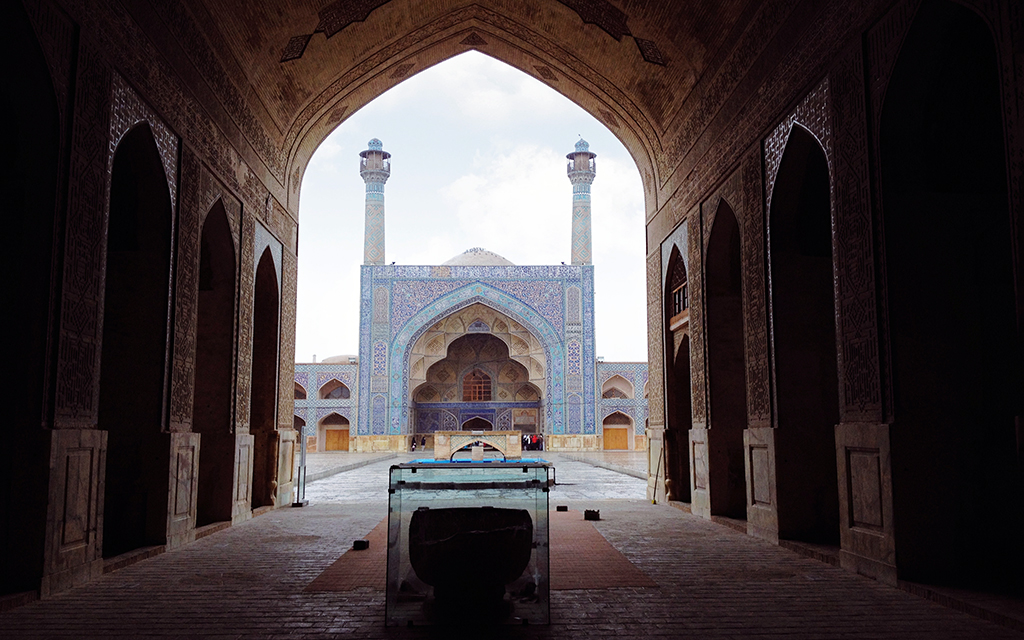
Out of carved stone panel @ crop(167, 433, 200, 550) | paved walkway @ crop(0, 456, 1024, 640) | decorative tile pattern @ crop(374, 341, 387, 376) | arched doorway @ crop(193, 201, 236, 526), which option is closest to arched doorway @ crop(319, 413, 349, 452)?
decorative tile pattern @ crop(374, 341, 387, 376)

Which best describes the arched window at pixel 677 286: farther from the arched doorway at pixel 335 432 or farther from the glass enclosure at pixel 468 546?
the arched doorway at pixel 335 432

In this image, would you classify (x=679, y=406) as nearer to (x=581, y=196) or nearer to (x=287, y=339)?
(x=287, y=339)

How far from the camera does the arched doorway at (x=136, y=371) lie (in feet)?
16.3

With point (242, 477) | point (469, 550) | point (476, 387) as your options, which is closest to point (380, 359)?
point (476, 387)

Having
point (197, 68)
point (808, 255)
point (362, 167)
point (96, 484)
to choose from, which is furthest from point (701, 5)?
point (362, 167)

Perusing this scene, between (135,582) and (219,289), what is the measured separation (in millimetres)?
3097

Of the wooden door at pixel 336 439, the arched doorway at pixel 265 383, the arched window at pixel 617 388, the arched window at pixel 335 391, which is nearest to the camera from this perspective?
the arched doorway at pixel 265 383

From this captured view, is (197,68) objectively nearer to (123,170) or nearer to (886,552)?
(123,170)

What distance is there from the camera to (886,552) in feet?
12.1

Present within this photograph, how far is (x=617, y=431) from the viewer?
91.0 feet

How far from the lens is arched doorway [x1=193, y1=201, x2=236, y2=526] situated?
249 inches

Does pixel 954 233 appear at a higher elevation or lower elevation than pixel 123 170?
lower

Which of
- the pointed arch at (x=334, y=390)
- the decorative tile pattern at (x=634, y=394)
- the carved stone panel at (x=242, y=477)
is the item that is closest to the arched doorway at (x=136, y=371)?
the carved stone panel at (x=242, y=477)

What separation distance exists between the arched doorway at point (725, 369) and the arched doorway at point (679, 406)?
38.3 inches
